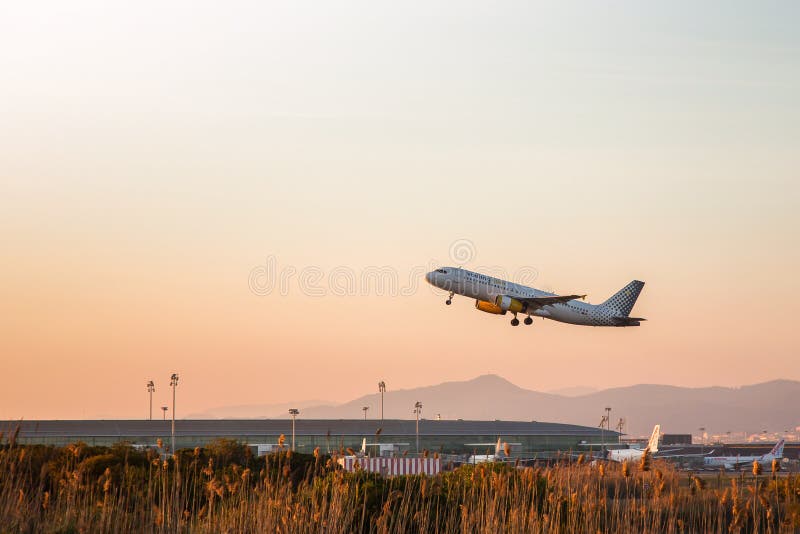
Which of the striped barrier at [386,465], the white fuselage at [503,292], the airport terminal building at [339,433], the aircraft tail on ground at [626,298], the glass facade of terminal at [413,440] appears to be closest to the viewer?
the striped barrier at [386,465]

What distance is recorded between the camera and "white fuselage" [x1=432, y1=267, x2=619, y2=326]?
3799 inches

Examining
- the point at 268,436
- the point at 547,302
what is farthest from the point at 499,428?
the point at 547,302

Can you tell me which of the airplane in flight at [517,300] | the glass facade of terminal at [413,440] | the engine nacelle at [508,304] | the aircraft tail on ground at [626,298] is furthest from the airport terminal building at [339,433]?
the engine nacelle at [508,304]

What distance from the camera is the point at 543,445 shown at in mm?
169125

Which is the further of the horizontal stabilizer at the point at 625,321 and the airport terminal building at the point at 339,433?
the airport terminal building at the point at 339,433

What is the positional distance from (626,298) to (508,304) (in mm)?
29544

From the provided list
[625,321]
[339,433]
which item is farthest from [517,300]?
[339,433]

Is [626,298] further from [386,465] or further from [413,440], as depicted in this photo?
[386,465]

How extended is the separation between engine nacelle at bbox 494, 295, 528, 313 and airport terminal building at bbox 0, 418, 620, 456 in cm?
4773

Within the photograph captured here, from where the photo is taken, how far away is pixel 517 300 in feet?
327

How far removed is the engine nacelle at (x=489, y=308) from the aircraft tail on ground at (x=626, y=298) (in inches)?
925

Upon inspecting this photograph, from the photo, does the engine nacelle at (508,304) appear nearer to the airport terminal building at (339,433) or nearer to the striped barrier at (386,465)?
the striped barrier at (386,465)

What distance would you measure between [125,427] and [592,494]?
14688 cm

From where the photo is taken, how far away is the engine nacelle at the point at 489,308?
98.6 metres
